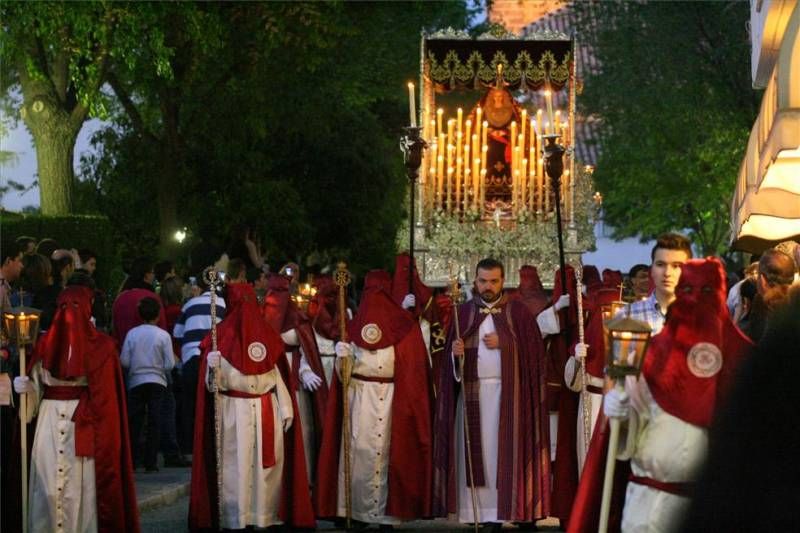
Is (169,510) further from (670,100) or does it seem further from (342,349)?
(670,100)

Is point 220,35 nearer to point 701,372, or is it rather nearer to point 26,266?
point 26,266

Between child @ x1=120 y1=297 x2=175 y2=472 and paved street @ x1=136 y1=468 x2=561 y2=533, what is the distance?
59 cm

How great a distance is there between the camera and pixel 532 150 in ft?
72.2

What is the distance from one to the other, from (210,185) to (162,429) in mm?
16671

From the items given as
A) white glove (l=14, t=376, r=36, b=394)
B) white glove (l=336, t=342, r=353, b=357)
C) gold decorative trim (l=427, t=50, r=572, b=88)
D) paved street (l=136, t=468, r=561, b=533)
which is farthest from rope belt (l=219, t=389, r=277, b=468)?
gold decorative trim (l=427, t=50, r=572, b=88)

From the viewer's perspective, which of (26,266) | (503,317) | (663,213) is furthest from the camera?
(663,213)

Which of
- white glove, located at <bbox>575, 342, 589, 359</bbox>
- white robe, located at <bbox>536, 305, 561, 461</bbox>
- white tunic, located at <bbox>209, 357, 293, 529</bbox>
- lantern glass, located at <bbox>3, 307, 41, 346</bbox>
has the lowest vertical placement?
white tunic, located at <bbox>209, 357, 293, 529</bbox>

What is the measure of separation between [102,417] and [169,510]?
3663 millimetres

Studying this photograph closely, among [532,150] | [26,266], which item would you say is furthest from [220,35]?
[26,266]

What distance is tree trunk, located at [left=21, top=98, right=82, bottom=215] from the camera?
23531mm

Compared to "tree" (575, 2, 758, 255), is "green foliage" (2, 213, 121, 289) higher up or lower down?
lower down

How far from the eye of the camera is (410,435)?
12.9 metres

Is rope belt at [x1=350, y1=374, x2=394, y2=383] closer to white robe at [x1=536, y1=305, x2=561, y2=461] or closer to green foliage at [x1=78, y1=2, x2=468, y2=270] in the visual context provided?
white robe at [x1=536, y1=305, x2=561, y2=461]

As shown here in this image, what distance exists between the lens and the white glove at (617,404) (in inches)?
254
